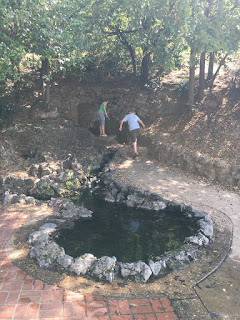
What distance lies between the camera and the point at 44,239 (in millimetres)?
5297

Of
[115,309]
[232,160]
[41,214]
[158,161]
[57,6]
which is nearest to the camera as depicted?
[115,309]

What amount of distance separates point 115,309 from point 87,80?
1109 cm

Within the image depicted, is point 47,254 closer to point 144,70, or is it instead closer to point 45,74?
point 45,74

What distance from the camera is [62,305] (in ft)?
12.4

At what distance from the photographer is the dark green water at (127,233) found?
5574mm

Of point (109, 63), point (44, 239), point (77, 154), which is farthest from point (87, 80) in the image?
point (44, 239)

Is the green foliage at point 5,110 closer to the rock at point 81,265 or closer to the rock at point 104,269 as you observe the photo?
the rock at point 81,265

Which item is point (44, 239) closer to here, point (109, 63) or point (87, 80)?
point (87, 80)

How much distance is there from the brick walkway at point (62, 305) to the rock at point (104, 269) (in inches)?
19.5

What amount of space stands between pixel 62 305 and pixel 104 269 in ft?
3.30

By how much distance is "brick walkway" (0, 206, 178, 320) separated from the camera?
11.9ft

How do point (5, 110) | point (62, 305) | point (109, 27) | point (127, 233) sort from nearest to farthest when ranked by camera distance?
1. point (62, 305)
2. point (127, 233)
3. point (5, 110)
4. point (109, 27)

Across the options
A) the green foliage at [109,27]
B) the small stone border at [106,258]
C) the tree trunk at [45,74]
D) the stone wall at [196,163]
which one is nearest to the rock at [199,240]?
the small stone border at [106,258]

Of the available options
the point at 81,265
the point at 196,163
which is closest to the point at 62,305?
the point at 81,265
